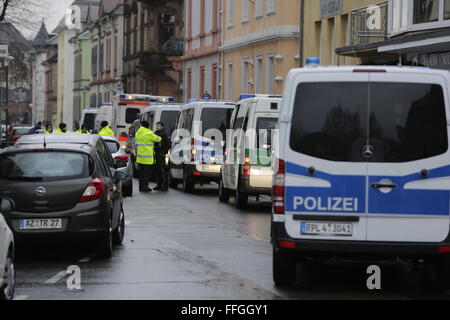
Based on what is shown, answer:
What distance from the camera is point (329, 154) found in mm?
10609

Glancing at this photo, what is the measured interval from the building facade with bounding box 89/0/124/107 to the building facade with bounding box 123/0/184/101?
258 inches

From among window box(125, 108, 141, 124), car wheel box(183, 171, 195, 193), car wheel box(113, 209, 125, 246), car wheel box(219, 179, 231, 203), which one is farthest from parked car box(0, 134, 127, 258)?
window box(125, 108, 141, 124)

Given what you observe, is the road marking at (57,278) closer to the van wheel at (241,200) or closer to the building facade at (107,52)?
the van wheel at (241,200)

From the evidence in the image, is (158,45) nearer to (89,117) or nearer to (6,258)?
(89,117)

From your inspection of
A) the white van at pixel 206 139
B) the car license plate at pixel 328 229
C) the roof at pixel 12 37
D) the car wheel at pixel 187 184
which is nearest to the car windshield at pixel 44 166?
the car license plate at pixel 328 229

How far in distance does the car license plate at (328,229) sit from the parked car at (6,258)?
2.84 m

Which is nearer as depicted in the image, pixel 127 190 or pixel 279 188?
pixel 279 188

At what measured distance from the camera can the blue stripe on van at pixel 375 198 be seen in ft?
34.6

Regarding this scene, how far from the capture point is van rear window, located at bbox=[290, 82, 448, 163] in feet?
34.6

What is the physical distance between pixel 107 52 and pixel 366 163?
249ft

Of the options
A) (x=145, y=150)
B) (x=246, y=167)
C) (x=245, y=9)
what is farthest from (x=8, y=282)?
(x=245, y=9)

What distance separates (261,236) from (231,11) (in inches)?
1282

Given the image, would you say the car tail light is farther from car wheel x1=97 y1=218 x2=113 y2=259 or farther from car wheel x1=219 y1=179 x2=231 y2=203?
car wheel x1=97 y1=218 x2=113 y2=259
